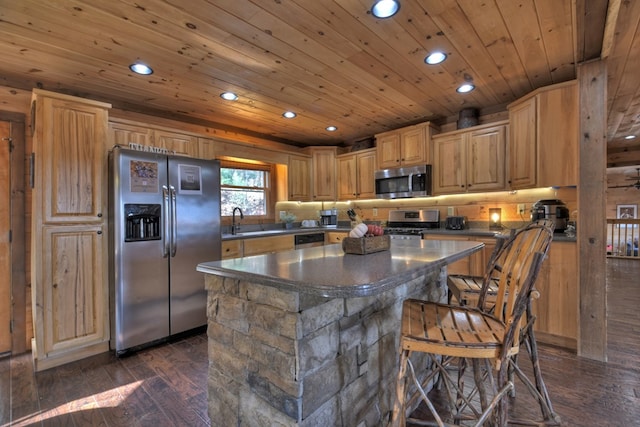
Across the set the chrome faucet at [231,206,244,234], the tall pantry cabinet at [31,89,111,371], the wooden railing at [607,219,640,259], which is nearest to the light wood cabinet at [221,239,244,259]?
the chrome faucet at [231,206,244,234]

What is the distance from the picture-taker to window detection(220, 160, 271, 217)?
4129 mm

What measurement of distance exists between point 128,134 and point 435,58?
2.87 metres

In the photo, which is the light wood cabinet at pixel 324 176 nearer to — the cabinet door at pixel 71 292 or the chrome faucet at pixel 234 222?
the chrome faucet at pixel 234 222

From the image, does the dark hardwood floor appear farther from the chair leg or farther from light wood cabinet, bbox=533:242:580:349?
the chair leg

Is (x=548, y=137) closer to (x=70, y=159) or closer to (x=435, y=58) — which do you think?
(x=435, y=58)

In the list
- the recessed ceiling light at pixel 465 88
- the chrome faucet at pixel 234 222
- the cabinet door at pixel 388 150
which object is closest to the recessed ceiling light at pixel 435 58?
the recessed ceiling light at pixel 465 88

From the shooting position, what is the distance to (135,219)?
2643mm

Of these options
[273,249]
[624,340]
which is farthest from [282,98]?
[624,340]

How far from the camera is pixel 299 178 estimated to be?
4.71 metres

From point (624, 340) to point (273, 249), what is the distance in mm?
3538

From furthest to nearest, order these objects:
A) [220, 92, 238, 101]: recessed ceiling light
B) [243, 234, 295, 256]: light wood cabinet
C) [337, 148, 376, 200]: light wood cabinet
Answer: [337, 148, 376, 200]: light wood cabinet, [243, 234, 295, 256]: light wood cabinet, [220, 92, 238, 101]: recessed ceiling light

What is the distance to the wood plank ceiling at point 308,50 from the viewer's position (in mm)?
1796

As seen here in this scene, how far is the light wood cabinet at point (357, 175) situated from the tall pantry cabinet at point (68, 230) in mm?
3120

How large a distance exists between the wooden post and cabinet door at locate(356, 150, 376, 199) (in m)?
2.44
